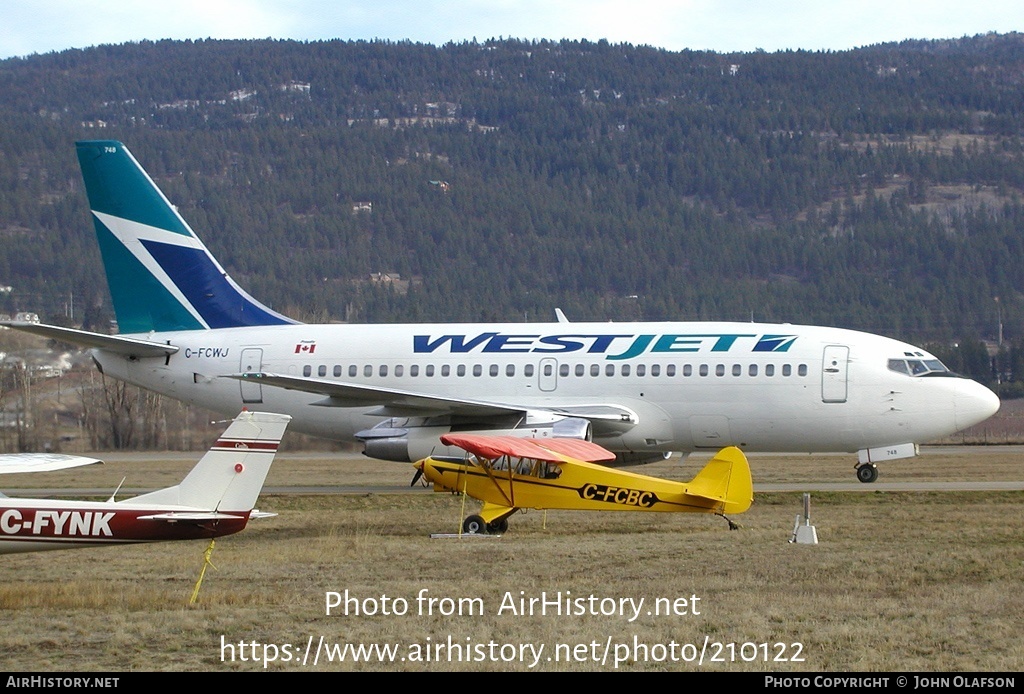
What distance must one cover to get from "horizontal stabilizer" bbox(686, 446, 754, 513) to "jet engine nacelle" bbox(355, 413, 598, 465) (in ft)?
25.9

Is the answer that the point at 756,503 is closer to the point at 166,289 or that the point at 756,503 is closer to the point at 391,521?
the point at 391,521

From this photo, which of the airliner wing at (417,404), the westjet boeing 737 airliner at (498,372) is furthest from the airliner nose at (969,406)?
the airliner wing at (417,404)

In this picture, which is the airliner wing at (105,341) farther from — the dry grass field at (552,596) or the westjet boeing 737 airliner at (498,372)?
the dry grass field at (552,596)

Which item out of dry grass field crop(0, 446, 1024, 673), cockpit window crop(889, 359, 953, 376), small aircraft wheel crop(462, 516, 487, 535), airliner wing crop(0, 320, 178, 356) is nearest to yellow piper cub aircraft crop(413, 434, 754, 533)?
small aircraft wheel crop(462, 516, 487, 535)

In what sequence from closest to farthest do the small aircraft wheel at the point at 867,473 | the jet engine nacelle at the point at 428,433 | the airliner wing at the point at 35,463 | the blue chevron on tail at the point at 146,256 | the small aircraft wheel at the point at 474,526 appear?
the airliner wing at the point at 35,463, the small aircraft wheel at the point at 474,526, the jet engine nacelle at the point at 428,433, the small aircraft wheel at the point at 867,473, the blue chevron on tail at the point at 146,256

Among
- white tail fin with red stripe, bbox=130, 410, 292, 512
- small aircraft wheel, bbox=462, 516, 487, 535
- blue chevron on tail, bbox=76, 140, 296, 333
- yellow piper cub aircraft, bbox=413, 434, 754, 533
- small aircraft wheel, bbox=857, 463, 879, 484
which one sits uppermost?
blue chevron on tail, bbox=76, 140, 296, 333

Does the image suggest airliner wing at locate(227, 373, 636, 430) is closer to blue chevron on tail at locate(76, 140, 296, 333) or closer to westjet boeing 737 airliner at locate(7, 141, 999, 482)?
westjet boeing 737 airliner at locate(7, 141, 999, 482)

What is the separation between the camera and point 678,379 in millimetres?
30781

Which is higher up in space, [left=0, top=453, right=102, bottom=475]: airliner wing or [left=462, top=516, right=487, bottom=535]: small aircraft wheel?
[left=0, top=453, right=102, bottom=475]: airliner wing

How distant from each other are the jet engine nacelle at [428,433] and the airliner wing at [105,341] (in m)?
6.03

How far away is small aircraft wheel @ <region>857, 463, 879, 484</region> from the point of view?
103ft

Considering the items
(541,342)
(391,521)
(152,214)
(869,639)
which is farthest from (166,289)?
(869,639)

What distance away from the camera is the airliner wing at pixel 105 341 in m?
30.2
